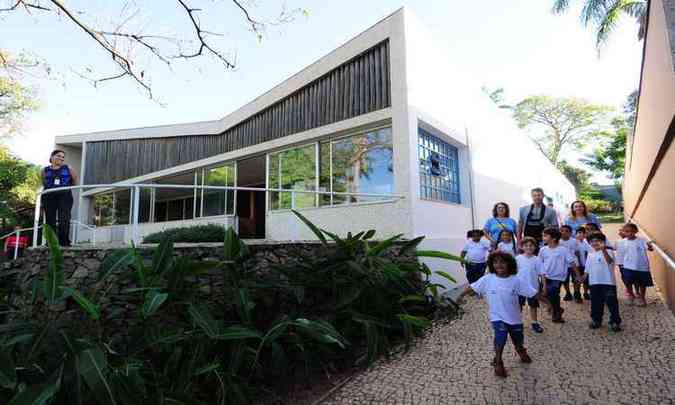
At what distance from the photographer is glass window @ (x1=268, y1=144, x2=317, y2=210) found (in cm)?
795

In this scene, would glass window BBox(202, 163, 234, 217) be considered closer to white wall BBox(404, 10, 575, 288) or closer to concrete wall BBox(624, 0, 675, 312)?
white wall BBox(404, 10, 575, 288)

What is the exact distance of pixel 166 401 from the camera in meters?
2.77

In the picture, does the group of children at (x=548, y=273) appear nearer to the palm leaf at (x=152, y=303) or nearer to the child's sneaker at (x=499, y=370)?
the child's sneaker at (x=499, y=370)

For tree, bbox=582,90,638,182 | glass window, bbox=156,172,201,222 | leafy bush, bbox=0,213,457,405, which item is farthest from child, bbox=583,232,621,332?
tree, bbox=582,90,638,182

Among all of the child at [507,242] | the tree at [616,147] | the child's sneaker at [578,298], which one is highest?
the tree at [616,147]

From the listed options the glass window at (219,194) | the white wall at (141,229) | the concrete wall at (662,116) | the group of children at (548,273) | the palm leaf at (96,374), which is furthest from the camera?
the glass window at (219,194)

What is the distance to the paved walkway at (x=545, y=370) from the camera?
2.81 metres

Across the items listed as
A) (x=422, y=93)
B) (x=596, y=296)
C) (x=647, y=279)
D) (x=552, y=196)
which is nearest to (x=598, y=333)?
(x=596, y=296)

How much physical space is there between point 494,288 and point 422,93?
15.6 feet

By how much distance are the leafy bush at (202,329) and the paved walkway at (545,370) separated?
1.37ft

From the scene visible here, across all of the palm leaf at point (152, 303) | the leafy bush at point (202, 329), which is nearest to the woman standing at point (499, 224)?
the leafy bush at point (202, 329)

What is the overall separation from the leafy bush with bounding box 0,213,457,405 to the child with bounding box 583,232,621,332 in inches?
84.0

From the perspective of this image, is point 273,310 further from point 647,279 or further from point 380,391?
point 647,279

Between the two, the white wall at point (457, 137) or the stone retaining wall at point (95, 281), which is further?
the white wall at point (457, 137)
